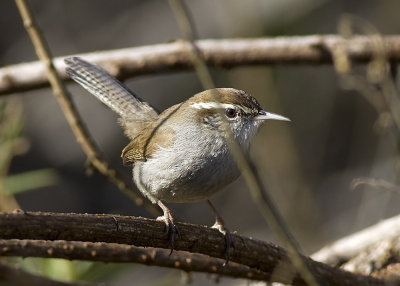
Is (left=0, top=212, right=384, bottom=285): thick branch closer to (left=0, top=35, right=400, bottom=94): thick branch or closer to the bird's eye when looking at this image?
the bird's eye

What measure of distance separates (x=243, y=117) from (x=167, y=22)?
212 inches

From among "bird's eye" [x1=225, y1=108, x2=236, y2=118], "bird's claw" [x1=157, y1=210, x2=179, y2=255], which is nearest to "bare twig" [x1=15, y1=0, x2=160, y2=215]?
"bird's eye" [x1=225, y1=108, x2=236, y2=118]

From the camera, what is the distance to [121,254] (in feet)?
10.8

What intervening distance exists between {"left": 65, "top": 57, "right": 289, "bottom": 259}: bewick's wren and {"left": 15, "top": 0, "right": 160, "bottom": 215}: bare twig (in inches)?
9.4

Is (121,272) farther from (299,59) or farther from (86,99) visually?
(86,99)

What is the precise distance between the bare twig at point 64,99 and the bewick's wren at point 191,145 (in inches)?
9.4

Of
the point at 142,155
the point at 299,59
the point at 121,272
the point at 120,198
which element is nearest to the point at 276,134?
the point at 299,59

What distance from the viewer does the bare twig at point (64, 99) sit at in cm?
370

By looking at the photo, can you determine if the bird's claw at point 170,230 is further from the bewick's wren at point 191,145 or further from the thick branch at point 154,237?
the bewick's wren at point 191,145

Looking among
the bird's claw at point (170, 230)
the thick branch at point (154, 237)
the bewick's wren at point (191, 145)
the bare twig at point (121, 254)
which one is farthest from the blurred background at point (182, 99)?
the bird's claw at point (170, 230)

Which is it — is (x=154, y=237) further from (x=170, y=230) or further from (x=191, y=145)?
(x=191, y=145)

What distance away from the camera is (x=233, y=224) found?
820 centimetres

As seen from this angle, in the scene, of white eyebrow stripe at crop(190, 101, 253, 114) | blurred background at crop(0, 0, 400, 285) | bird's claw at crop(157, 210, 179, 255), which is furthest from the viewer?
blurred background at crop(0, 0, 400, 285)

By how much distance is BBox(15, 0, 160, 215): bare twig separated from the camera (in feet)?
12.1
